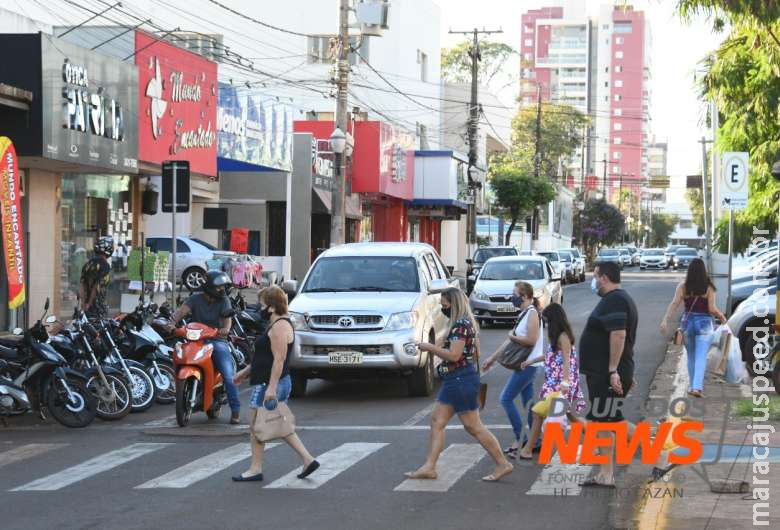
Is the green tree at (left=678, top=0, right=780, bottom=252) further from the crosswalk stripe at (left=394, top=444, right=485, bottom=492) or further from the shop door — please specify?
the shop door

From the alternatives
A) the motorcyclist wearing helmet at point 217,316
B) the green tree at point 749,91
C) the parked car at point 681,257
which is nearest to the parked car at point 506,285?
the green tree at point 749,91

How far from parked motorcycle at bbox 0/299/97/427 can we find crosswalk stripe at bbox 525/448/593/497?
5.60m

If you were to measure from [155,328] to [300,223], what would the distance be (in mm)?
25614

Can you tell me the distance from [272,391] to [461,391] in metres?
1.57

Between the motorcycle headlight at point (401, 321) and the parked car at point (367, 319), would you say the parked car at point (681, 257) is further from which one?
the motorcycle headlight at point (401, 321)

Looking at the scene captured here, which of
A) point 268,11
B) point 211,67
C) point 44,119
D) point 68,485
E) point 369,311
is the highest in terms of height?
point 268,11

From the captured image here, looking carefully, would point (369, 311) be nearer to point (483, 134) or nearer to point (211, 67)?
point (211, 67)

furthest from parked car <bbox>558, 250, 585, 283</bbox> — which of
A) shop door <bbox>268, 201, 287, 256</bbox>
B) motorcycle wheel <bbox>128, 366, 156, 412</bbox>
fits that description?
motorcycle wheel <bbox>128, 366, 156, 412</bbox>

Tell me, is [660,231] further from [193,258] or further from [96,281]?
[96,281]

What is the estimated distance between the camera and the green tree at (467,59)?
92.4 m

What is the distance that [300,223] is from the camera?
1667 inches

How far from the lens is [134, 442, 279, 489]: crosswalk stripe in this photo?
34.7ft

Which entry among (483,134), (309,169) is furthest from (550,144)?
(309,169)

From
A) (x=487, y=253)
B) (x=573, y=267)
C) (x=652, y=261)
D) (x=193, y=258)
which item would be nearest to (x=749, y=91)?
(x=193, y=258)
